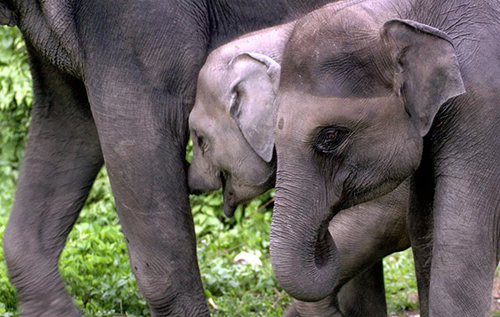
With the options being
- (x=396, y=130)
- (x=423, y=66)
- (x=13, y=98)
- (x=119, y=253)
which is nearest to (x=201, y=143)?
(x=396, y=130)

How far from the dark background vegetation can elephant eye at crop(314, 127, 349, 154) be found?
175cm

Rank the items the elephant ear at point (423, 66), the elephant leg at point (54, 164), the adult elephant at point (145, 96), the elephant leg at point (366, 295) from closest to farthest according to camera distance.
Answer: the elephant ear at point (423, 66), the adult elephant at point (145, 96), the elephant leg at point (54, 164), the elephant leg at point (366, 295)

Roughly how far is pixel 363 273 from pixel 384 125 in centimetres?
148

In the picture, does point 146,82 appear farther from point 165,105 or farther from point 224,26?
point 224,26

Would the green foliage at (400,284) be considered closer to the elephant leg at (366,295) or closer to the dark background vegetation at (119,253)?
the dark background vegetation at (119,253)

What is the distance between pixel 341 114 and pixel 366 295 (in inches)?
61.7

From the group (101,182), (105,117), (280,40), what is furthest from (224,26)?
(101,182)

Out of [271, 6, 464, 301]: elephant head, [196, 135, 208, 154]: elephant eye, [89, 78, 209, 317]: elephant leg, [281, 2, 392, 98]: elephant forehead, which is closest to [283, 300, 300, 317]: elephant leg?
[89, 78, 209, 317]: elephant leg

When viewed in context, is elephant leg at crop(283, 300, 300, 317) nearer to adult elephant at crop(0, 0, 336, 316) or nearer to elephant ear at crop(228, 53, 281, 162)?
adult elephant at crop(0, 0, 336, 316)

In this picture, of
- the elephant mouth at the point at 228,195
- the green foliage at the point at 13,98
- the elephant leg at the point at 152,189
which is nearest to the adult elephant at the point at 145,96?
the elephant leg at the point at 152,189

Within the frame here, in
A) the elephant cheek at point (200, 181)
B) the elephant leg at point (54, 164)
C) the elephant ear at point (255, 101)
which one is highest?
the elephant ear at point (255, 101)

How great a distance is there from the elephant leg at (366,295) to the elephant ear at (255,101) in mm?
1027

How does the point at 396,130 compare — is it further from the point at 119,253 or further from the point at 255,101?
the point at 119,253

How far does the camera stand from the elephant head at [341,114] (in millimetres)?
3279
